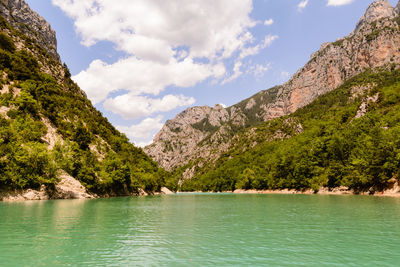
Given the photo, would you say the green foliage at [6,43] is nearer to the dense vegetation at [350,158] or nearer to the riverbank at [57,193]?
the riverbank at [57,193]

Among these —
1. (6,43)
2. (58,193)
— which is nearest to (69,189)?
(58,193)

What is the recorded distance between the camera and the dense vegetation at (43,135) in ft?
217

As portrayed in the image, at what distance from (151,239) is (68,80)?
474 ft

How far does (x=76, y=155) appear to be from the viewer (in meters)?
89.3

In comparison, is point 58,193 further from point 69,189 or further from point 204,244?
point 204,244

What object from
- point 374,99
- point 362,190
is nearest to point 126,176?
point 362,190

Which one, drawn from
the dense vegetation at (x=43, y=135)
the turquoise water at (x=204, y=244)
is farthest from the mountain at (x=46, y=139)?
the turquoise water at (x=204, y=244)

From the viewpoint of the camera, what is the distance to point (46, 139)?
84.9 metres

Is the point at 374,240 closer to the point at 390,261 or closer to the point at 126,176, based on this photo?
the point at 390,261

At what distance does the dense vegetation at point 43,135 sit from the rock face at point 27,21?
71.9 ft

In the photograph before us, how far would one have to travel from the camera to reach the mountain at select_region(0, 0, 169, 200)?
217ft

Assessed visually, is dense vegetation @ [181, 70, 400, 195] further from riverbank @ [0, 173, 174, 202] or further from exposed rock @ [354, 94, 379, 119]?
riverbank @ [0, 173, 174, 202]

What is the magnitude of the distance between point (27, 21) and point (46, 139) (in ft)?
353

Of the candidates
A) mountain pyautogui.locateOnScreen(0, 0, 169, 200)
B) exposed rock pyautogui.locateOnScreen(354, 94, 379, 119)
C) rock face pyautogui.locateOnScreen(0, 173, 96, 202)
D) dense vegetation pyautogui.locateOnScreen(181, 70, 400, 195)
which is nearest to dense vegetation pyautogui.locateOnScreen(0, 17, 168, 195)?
mountain pyautogui.locateOnScreen(0, 0, 169, 200)
